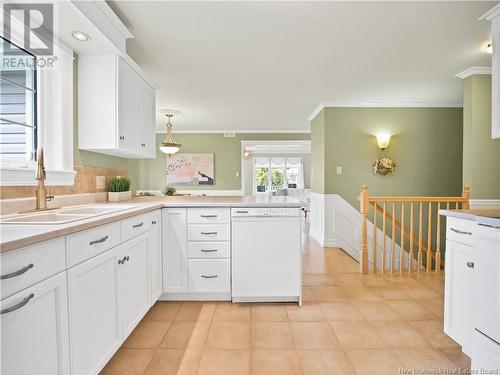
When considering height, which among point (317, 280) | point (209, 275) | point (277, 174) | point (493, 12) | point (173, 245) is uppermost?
point (493, 12)

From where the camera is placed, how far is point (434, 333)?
6.57 feet

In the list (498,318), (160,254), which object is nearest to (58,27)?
(160,254)

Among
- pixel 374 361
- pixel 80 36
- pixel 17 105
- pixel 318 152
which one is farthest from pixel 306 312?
pixel 318 152

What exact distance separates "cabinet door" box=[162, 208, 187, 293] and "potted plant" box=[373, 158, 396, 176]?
138 inches

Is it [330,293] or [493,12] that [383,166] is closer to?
[330,293]

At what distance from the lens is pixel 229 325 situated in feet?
6.91

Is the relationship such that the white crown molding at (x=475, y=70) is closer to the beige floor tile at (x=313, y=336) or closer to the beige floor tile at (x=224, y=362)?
the beige floor tile at (x=313, y=336)

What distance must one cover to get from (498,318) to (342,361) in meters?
0.83

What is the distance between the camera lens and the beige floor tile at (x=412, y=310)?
2241mm

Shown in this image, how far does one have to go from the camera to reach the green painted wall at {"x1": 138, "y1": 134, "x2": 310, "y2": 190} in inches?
284

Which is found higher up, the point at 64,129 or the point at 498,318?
the point at 64,129

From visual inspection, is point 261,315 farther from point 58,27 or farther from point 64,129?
point 58,27

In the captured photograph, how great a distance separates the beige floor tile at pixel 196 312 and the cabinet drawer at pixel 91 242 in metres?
0.96

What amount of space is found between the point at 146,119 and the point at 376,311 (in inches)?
106
